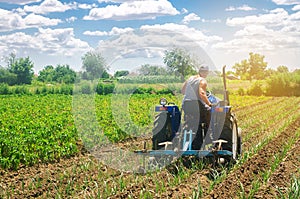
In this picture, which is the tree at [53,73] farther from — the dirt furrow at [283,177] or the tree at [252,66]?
the dirt furrow at [283,177]

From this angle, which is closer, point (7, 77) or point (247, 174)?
point (247, 174)

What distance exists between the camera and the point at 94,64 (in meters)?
7.27

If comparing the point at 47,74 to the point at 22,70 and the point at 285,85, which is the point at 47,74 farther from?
the point at 285,85

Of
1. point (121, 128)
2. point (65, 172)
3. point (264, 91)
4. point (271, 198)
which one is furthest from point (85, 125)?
point (264, 91)

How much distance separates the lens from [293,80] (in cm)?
3228

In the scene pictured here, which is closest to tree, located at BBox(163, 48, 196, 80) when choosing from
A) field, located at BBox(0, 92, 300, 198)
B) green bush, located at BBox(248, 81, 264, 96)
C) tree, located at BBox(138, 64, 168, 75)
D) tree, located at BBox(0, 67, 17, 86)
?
tree, located at BBox(138, 64, 168, 75)

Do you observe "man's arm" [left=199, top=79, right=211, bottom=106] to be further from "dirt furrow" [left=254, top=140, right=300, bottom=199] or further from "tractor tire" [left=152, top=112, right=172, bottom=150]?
"dirt furrow" [left=254, top=140, right=300, bottom=199]

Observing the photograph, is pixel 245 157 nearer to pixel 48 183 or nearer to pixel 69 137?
pixel 48 183

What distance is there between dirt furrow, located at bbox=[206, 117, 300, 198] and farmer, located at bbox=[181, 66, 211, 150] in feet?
2.81

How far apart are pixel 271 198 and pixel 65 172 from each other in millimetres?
3367

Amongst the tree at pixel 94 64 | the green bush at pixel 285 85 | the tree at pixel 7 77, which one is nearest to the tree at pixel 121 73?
the tree at pixel 94 64

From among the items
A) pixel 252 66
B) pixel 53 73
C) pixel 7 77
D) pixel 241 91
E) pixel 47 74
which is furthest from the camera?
pixel 47 74

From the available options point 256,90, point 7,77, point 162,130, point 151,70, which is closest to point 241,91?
point 256,90

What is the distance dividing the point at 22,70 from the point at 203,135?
195 feet
